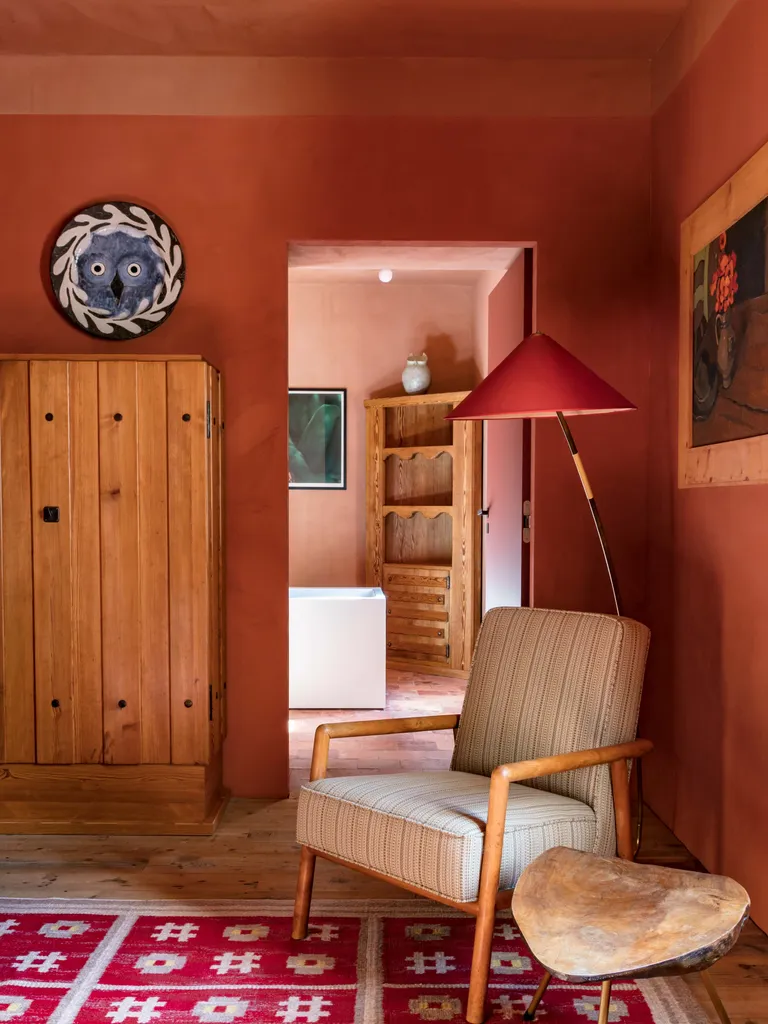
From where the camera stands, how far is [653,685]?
3475mm

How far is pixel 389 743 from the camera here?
14.0 feet

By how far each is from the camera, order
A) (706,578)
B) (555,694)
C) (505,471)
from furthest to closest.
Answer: (505,471)
(706,578)
(555,694)

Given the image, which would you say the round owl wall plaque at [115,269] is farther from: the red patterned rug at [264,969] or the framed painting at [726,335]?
the red patterned rug at [264,969]

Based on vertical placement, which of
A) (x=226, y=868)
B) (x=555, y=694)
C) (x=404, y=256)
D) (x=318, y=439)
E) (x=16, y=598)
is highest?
(x=404, y=256)

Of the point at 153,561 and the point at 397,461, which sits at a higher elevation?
the point at 397,461

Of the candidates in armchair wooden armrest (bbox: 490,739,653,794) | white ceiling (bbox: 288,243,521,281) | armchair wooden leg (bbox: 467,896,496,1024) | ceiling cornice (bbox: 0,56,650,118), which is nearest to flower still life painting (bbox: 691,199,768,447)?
armchair wooden armrest (bbox: 490,739,653,794)

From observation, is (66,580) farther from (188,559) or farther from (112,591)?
(188,559)

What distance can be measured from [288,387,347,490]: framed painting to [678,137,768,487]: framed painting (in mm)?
3789

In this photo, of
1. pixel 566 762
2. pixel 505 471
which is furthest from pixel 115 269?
pixel 566 762

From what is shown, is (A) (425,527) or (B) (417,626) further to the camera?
(A) (425,527)

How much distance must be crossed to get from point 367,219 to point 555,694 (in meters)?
1.99

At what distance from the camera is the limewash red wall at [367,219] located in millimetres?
3541

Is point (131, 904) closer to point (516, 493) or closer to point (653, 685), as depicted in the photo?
Answer: point (653, 685)

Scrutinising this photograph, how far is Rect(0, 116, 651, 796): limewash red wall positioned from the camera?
3.54 m
